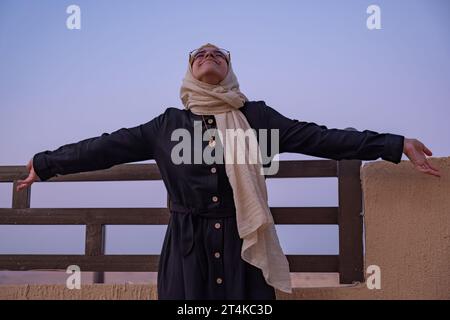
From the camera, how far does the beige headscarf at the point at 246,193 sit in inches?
102

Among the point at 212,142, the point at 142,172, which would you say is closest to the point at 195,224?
the point at 212,142

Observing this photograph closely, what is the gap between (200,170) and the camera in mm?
2693

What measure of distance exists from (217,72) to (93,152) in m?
0.83

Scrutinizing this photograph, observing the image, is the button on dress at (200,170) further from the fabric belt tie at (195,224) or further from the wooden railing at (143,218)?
the wooden railing at (143,218)

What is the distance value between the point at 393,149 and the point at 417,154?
0.48 feet

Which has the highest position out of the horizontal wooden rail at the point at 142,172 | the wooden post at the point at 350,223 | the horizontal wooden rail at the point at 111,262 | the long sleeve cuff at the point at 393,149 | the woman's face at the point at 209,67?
the woman's face at the point at 209,67

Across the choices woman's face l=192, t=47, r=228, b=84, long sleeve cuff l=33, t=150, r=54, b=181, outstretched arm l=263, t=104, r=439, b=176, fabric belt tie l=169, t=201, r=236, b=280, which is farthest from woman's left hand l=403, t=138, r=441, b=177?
long sleeve cuff l=33, t=150, r=54, b=181

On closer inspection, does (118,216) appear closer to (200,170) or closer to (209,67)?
(200,170)

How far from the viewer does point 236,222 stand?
105 inches

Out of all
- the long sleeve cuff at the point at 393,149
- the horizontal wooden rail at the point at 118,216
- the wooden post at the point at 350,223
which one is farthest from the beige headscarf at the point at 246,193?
the long sleeve cuff at the point at 393,149
